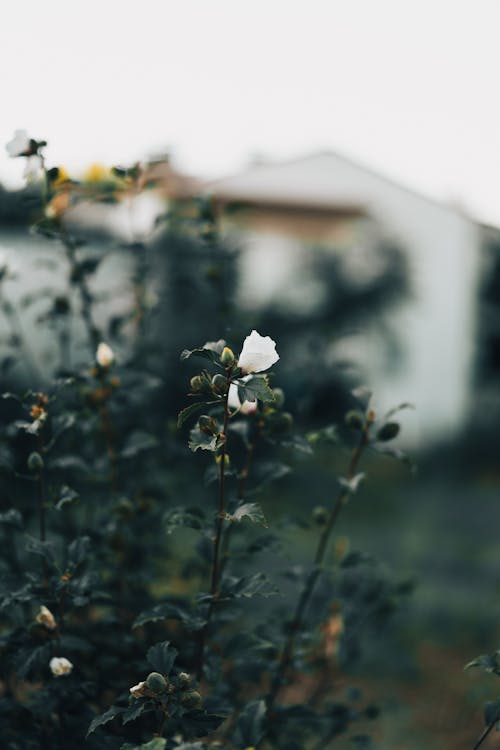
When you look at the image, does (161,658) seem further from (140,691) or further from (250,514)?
(250,514)

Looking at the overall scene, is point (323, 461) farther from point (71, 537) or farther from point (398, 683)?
point (71, 537)

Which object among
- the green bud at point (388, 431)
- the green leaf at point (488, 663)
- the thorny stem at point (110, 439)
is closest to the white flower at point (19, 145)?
the thorny stem at point (110, 439)

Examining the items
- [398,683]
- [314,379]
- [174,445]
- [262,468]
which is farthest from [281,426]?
[398,683]

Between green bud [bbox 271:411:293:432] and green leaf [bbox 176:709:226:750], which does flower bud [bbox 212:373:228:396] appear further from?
green leaf [bbox 176:709:226:750]

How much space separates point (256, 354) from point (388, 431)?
43 centimetres

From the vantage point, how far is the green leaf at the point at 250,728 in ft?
3.67

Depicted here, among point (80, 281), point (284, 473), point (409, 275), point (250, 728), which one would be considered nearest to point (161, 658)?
Result: point (250, 728)

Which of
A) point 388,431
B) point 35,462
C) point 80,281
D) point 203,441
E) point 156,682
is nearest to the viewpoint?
point 156,682

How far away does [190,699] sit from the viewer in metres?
1.09

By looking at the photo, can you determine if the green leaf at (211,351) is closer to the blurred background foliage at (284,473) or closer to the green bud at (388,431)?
the blurred background foliage at (284,473)

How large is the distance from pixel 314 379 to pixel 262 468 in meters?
0.34

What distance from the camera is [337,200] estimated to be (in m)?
7.92

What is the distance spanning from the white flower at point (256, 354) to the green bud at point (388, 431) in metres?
0.40

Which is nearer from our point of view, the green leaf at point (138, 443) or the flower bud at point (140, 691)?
the flower bud at point (140, 691)
